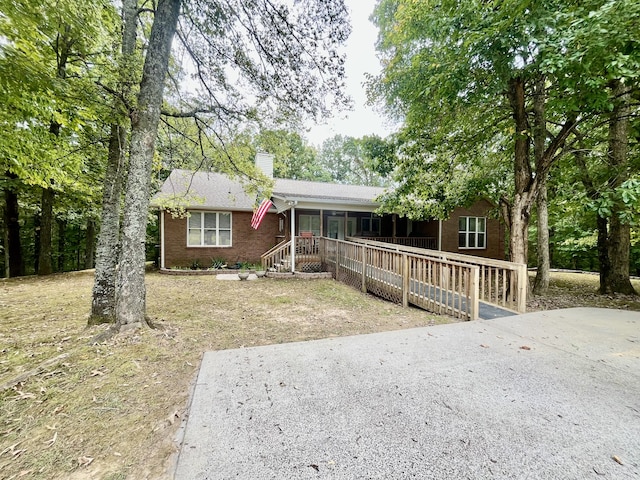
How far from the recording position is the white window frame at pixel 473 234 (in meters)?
15.4

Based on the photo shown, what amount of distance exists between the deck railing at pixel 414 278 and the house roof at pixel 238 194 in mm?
2194

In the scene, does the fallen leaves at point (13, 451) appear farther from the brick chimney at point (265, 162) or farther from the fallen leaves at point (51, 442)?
the brick chimney at point (265, 162)

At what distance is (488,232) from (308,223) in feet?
33.3

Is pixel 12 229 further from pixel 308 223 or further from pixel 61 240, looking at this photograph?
pixel 308 223

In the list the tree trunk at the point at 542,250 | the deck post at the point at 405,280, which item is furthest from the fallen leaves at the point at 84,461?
the tree trunk at the point at 542,250

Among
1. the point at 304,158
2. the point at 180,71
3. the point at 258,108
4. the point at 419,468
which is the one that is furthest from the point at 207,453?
the point at 304,158

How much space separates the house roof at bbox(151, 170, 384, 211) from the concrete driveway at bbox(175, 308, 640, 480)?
22.9 feet

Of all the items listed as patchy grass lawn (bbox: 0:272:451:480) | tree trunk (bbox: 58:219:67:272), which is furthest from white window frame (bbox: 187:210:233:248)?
tree trunk (bbox: 58:219:67:272)

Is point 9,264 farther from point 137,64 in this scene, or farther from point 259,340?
point 259,340

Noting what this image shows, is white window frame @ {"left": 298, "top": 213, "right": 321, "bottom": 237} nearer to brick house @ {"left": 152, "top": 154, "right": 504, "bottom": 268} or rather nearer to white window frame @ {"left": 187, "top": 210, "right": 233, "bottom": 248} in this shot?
brick house @ {"left": 152, "top": 154, "right": 504, "bottom": 268}

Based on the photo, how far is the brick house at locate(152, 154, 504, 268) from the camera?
1177 cm

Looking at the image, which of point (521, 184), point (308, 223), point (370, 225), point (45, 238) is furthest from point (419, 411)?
point (45, 238)

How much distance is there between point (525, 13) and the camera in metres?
5.50

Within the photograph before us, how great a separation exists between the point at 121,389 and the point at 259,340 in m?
1.87
